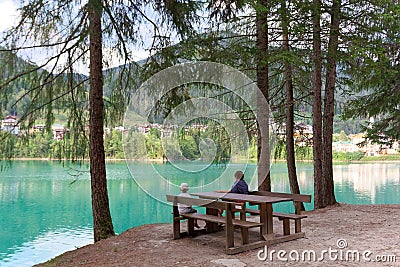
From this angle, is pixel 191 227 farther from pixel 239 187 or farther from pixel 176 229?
pixel 239 187

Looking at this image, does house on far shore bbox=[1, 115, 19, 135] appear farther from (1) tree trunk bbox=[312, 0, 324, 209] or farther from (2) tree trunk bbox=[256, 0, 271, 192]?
(1) tree trunk bbox=[312, 0, 324, 209]

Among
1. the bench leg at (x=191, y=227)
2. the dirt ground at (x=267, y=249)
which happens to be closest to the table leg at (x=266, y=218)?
the dirt ground at (x=267, y=249)

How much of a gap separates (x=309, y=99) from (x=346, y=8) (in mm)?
3095

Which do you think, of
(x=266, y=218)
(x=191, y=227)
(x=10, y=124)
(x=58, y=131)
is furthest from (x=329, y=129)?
(x=10, y=124)

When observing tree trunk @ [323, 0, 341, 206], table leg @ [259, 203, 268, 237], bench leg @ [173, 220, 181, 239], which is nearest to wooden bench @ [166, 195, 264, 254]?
bench leg @ [173, 220, 181, 239]

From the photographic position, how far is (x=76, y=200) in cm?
2144

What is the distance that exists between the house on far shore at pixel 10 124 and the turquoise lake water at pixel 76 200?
0.61 metres

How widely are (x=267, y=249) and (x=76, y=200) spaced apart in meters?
18.1

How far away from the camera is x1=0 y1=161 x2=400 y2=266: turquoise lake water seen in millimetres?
5211

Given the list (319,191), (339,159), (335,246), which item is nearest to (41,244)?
(319,191)

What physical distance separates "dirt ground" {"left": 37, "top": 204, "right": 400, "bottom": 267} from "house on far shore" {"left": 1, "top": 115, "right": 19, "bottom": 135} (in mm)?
2510

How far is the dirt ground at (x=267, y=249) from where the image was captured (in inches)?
174

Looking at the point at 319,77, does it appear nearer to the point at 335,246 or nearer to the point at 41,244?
the point at 335,246

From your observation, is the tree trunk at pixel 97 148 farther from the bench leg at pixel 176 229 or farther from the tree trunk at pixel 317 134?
the tree trunk at pixel 317 134
